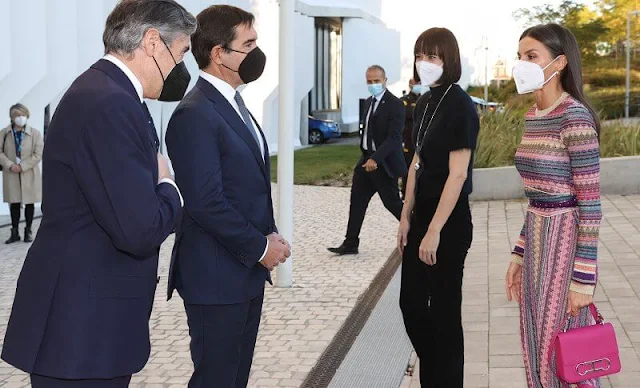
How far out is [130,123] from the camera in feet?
8.27

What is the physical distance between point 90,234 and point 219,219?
812 millimetres

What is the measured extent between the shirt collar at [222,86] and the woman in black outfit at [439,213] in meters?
1.22

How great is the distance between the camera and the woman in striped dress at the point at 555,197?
11.5 feet

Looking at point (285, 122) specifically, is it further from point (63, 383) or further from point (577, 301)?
point (63, 383)

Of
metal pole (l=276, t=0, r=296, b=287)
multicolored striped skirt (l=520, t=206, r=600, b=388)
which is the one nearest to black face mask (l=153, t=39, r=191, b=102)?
multicolored striped skirt (l=520, t=206, r=600, b=388)

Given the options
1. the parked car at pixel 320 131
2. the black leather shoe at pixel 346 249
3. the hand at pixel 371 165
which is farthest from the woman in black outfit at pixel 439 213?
the parked car at pixel 320 131

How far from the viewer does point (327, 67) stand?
139ft

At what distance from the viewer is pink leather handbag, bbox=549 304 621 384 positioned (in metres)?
3.43

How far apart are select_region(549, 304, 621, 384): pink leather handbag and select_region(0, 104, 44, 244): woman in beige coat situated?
30.1 feet

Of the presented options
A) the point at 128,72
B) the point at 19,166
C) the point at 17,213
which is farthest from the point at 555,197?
the point at 17,213

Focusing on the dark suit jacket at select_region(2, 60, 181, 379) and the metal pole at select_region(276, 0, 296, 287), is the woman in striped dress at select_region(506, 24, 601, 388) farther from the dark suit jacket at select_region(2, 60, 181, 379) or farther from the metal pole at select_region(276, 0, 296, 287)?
the metal pole at select_region(276, 0, 296, 287)

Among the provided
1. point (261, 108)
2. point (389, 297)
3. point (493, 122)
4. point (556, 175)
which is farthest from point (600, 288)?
point (261, 108)

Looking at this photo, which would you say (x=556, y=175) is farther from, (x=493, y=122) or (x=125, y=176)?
(x=493, y=122)

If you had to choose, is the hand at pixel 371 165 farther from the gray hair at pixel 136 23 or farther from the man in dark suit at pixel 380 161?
the gray hair at pixel 136 23
